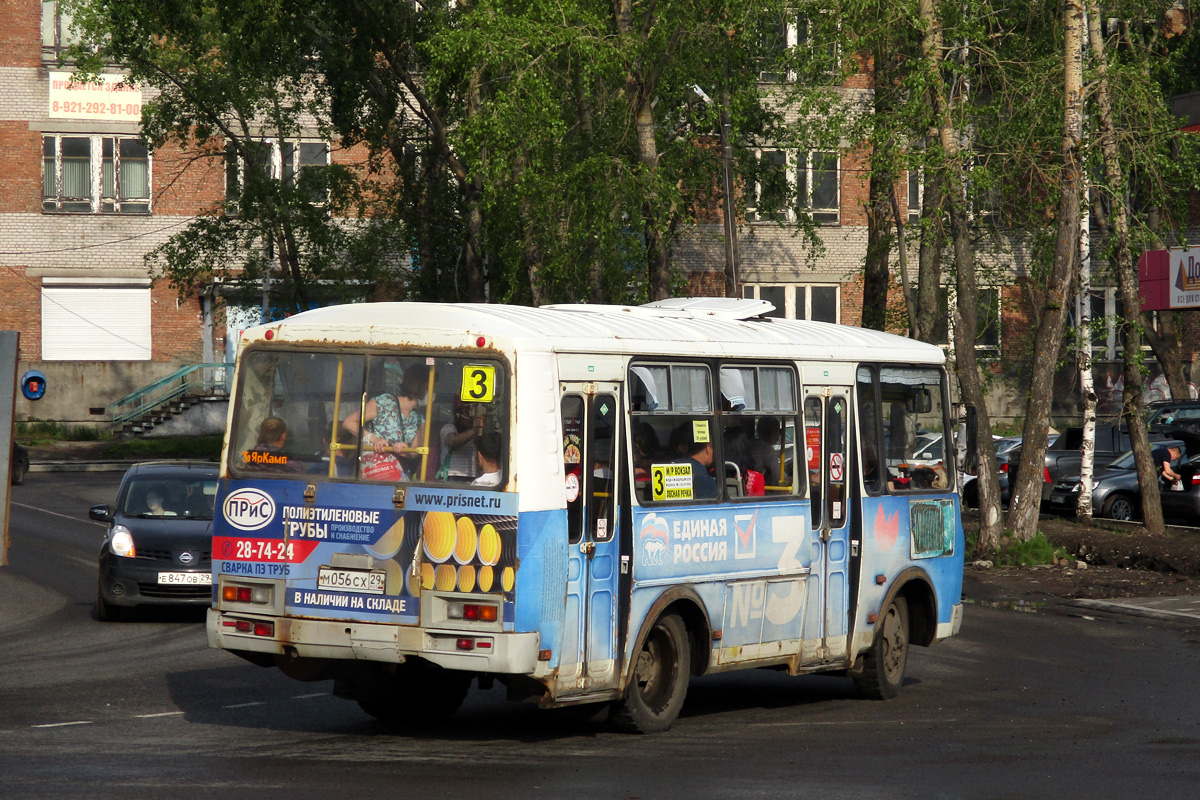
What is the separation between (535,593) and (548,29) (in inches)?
623

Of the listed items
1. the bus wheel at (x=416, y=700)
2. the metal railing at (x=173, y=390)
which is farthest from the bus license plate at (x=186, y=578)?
the metal railing at (x=173, y=390)

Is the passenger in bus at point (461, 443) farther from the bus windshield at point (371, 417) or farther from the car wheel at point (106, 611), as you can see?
the car wheel at point (106, 611)

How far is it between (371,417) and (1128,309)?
738 inches

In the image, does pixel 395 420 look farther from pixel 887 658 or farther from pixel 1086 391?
pixel 1086 391

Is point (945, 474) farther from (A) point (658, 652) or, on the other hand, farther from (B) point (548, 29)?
(B) point (548, 29)

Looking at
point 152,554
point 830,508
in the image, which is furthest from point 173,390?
point 830,508

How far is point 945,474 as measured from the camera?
13.0 m

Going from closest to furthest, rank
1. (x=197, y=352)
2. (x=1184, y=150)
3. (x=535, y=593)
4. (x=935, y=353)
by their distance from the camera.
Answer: (x=535, y=593)
(x=935, y=353)
(x=1184, y=150)
(x=197, y=352)

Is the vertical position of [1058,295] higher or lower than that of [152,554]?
higher

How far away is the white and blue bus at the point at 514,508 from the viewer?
888cm

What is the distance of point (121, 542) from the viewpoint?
15742 mm

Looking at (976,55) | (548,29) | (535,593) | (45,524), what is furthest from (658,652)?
(45,524)

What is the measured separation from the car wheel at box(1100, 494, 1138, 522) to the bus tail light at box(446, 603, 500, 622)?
21147 mm

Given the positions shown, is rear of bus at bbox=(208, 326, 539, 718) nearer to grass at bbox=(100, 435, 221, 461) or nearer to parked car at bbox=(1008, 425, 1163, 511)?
parked car at bbox=(1008, 425, 1163, 511)
